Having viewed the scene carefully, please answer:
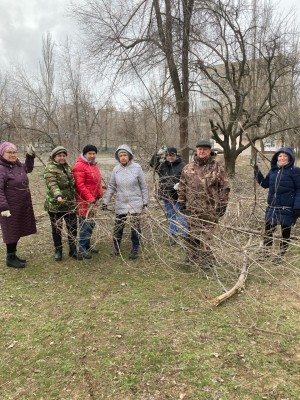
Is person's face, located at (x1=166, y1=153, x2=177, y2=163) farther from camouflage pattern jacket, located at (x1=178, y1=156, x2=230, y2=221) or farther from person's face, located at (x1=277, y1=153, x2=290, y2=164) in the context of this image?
person's face, located at (x1=277, y1=153, x2=290, y2=164)

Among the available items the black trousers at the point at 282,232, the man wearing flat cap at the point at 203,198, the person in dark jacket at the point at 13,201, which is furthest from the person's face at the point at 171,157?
the person in dark jacket at the point at 13,201

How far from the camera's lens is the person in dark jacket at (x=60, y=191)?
4.20m

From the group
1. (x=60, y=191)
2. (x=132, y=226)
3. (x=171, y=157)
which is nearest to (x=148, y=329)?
(x=132, y=226)

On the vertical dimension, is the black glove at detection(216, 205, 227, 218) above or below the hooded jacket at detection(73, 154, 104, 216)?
below

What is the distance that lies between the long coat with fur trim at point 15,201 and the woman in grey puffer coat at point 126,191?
0.94 metres

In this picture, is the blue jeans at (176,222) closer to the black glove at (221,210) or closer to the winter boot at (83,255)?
the black glove at (221,210)

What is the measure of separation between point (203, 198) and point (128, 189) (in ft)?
3.11

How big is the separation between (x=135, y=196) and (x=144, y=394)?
252 cm

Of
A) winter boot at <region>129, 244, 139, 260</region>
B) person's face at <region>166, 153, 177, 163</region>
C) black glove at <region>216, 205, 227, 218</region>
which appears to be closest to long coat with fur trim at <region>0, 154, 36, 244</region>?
winter boot at <region>129, 244, 139, 260</region>

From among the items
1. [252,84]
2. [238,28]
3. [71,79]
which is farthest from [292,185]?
[71,79]

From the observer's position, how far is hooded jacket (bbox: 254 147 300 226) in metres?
4.36

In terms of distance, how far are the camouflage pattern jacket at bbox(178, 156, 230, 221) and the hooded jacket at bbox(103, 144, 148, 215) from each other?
0.62 metres

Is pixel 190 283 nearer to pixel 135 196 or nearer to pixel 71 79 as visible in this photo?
pixel 135 196

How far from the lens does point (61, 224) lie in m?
4.40
